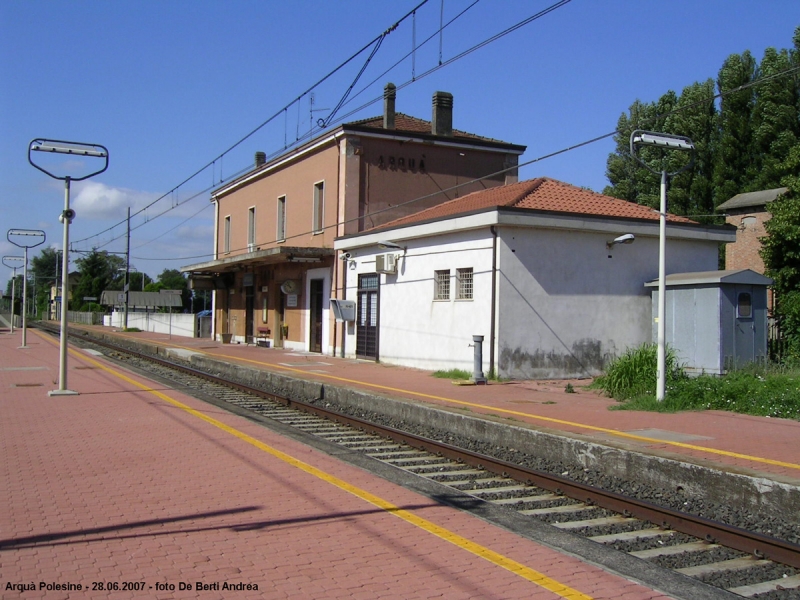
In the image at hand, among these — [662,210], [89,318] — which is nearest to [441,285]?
[662,210]

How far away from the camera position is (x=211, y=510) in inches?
261

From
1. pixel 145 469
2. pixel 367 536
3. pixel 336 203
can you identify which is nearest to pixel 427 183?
pixel 336 203

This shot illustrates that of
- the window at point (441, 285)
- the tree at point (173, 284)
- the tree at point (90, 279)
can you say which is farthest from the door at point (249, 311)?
the tree at point (90, 279)

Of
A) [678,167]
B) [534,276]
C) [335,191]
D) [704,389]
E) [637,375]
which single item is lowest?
[704,389]

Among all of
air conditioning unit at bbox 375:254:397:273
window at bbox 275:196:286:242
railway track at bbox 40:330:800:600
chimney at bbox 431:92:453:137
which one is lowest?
railway track at bbox 40:330:800:600

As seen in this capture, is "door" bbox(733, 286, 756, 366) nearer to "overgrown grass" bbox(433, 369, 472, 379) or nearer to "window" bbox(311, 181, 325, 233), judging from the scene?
"overgrown grass" bbox(433, 369, 472, 379)

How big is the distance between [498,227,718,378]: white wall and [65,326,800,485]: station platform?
30.3 inches

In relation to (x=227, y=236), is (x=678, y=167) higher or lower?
higher

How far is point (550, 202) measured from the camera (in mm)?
19203

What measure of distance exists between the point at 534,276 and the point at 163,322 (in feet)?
141

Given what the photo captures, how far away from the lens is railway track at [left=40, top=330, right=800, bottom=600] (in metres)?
5.76

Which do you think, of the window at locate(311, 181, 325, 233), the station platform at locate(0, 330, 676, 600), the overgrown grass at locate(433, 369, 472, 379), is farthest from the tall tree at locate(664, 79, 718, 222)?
the station platform at locate(0, 330, 676, 600)

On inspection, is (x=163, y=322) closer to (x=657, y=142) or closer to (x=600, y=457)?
(x=657, y=142)

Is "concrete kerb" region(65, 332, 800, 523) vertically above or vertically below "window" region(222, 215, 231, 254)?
below
